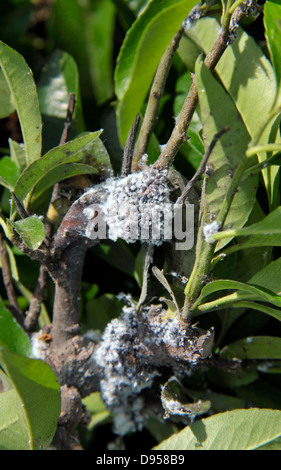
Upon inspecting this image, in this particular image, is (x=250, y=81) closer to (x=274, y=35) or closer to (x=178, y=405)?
(x=274, y=35)

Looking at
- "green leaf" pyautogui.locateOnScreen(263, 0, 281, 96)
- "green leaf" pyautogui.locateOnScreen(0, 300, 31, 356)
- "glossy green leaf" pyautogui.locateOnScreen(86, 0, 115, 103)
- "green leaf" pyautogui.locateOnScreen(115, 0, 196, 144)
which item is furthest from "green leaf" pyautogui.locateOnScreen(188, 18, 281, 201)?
"glossy green leaf" pyautogui.locateOnScreen(86, 0, 115, 103)

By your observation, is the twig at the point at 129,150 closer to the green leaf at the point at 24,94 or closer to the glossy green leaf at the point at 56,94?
the green leaf at the point at 24,94

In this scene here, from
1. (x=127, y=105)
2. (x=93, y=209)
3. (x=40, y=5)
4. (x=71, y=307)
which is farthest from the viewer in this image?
(x=40, y=5)

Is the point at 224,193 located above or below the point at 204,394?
above

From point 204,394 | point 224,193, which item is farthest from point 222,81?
point 204,394

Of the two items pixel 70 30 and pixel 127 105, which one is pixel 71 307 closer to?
pixel 127 105

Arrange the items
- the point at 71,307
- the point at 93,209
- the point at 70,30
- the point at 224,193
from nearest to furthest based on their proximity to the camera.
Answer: the point at 224,193, the point at 93,209, the point at 71,307, the point at 70,30

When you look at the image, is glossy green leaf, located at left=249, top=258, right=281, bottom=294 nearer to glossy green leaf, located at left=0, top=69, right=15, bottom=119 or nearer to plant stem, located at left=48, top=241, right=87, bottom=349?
plant stem, located at left=48, top=241, right=87, bottom=349
